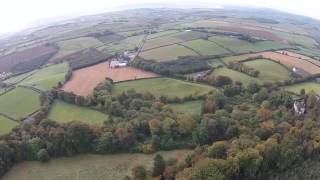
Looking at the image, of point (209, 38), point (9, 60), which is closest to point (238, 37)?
point (209, 38)

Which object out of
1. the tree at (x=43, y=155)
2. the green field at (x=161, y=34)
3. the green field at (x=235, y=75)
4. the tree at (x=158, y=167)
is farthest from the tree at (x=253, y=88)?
the green field at (x=161, y=34)

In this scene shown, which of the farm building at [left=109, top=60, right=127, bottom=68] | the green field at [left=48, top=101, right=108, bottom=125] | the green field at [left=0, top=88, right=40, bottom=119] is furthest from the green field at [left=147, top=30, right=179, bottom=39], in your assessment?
the green field at [left=48, top=101, right=108, bottom=125]

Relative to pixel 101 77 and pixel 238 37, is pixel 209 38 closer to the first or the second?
pixel 238 37

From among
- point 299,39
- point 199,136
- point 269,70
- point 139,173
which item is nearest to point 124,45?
point 269,70

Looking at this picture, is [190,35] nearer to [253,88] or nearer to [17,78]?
[253,88]

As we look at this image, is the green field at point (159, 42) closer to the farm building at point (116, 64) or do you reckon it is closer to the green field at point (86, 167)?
the farm building at point (116, 64)
